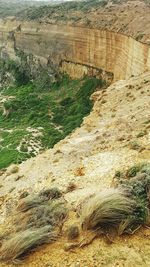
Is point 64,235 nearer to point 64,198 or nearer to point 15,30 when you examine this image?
point 64,198

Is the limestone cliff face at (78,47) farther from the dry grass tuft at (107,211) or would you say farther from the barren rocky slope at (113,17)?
the dry grass tuft at (107,211)

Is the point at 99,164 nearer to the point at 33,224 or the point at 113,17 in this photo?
the point at 33,224

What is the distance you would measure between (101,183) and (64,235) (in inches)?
110

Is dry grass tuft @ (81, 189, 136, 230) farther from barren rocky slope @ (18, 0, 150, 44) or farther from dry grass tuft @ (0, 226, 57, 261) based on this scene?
barren rocky slope @ (18, 0, 150, 44)

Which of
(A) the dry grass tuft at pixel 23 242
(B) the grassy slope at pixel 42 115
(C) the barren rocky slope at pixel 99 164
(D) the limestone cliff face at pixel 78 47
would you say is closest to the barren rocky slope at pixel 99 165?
(C) the barren rocky slope at pixel 99 164

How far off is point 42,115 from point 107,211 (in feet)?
110

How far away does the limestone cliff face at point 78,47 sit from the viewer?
34419 millimetres

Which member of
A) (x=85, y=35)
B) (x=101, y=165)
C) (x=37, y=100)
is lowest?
(x=37, y=100)

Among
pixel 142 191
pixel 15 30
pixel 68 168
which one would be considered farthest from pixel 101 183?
pixel 15 30

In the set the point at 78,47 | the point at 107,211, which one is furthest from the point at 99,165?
the point at 78,47

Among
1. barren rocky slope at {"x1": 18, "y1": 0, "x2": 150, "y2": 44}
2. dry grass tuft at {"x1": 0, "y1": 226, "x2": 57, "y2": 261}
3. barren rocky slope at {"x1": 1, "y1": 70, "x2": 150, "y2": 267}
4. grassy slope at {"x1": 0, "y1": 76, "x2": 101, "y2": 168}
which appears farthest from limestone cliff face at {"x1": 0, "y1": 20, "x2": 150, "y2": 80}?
dry grass tuft at {"x1": 0, "y1": 226, "x2": 57, "y2": 261}

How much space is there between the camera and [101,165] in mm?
14297

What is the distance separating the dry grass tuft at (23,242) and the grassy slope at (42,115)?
22196 millimetres

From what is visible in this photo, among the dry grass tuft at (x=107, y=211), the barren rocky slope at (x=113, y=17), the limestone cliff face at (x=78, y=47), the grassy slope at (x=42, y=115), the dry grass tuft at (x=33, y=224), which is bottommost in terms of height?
the grassy slope at (x=42, y=115)
